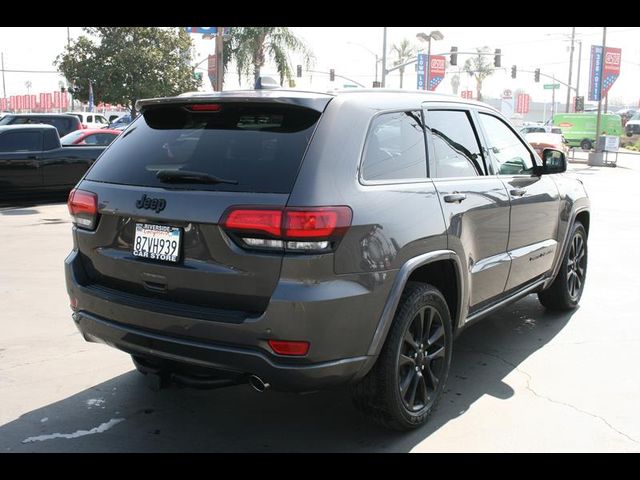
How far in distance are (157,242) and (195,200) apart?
0.31 m

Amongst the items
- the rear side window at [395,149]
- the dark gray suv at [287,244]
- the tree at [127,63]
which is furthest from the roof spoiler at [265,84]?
the tree at [127,63]

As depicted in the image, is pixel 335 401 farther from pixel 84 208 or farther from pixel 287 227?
pixel 84 208

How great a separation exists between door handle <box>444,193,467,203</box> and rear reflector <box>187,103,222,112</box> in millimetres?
1350

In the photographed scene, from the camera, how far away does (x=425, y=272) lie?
3.79m

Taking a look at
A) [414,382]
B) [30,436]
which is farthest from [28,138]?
[414,382]

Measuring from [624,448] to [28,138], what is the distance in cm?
1153

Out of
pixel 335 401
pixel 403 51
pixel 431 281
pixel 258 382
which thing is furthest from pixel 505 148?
pixel 403 51

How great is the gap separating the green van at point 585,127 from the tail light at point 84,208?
43.1 m

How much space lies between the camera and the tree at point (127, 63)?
28.2 metres

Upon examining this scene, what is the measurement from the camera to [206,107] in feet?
11.5

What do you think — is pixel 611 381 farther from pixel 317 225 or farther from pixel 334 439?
pixel 317 225

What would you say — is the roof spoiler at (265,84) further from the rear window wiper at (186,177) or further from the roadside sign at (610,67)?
the roadside sign at (610,67)

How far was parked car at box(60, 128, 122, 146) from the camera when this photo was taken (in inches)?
563

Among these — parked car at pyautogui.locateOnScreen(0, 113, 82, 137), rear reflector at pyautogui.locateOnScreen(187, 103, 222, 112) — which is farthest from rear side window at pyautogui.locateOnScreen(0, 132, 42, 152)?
Answer: rear reflector at pyautogui.locateOnScreen(187, 103, 222, 112)
